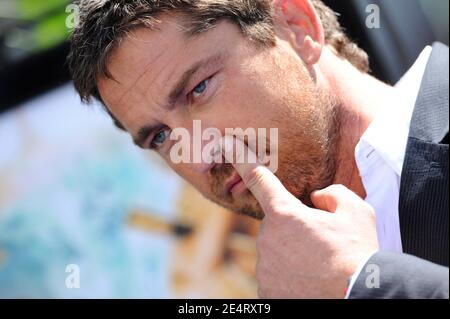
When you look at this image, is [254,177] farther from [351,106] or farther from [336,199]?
[351,106]

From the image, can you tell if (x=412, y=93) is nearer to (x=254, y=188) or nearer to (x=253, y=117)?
(x=253, y=117)

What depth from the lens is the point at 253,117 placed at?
193 cm

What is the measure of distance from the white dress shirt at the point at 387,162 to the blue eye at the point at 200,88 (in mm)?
486

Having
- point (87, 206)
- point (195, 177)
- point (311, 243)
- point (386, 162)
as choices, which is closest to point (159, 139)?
point (195, 177)

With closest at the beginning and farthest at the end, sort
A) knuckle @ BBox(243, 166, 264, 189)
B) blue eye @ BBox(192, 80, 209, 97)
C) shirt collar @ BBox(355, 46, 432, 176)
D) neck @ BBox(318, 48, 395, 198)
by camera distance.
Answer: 1. knuckle @ BBox(243, 166, 264, 189)
2. shirt collar @ BBox(355, 46, 432, 176)
3. blue eye @ BBox(192, 80, 209, 97)
4. neck @ BBox(318, 48, 395, 198)

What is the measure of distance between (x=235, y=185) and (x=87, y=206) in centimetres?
156

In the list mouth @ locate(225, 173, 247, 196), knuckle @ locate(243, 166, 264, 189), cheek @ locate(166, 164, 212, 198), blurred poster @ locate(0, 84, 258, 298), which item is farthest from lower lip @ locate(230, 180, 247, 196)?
blurred poster @ locate(0, 84, 258, 298)

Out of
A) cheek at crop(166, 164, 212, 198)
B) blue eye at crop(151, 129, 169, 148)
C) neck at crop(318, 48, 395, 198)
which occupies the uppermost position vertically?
neck at crop(318, 48, 395, 198)

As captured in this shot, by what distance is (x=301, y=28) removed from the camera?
2.15 meters

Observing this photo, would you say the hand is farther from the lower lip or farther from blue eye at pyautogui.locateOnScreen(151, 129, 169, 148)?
blue eye at pyautogui.locateOnScreen(151, 129, 169, 148)

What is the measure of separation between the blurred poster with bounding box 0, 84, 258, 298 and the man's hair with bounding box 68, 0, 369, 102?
1.25 meters

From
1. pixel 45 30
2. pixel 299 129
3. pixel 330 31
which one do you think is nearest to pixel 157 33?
pixel 299 129

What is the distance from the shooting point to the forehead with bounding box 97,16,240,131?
1.93m

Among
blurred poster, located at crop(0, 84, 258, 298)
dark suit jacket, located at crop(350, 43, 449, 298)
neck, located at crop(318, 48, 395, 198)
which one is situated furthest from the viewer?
blurred poster, located at crop(0, 84, 258, 298)
